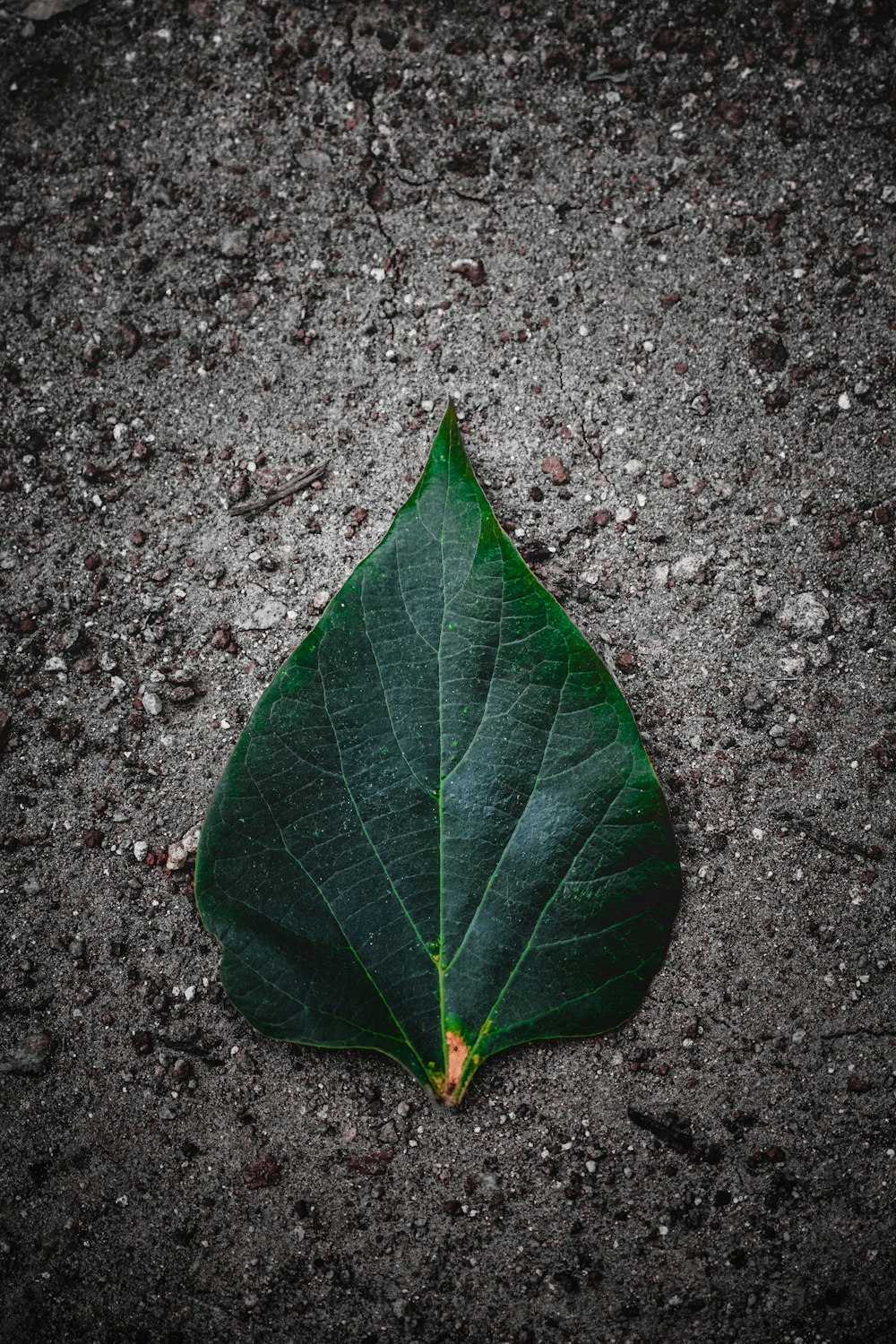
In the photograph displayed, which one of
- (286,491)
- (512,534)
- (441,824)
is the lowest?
(441,824)

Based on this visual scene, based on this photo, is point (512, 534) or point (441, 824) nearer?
point (441, 824)

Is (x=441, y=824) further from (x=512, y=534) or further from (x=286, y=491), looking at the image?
(x=286, y=491)

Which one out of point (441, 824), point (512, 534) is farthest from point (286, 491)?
point (441, 824)

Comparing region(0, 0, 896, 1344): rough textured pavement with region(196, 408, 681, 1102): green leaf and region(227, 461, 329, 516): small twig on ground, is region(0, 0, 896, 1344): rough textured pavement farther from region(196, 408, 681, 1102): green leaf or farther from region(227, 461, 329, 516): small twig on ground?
region(196, 408, 681, 1102): green leaf

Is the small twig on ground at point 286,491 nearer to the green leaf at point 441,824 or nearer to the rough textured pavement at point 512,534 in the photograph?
the rough textured pavement at point 512,534

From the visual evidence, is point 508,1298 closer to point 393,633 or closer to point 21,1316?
point 21,1316

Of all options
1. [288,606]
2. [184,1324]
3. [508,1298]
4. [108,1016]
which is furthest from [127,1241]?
[288,606]

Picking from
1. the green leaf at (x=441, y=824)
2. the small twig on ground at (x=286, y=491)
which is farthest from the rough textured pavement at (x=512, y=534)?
the green leaf at (x=441, y=824)
